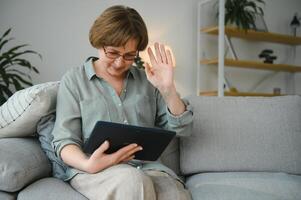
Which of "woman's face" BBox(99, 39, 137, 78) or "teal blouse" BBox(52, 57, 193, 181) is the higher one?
"woman's face" BBox(99, 39, 137, 78)

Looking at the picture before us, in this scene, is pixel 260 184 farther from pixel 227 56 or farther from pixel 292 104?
pixel 227 56

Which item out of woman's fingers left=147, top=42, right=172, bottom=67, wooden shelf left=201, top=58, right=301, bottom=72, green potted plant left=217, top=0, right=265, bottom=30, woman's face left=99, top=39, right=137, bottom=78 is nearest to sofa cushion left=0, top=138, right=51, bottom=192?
woman's face left=99, top=39, right=137, bottom=78

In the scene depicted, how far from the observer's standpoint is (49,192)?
0.95 metres

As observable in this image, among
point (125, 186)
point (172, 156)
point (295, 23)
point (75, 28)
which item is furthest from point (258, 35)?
point (125, 186)

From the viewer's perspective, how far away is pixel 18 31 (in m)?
2.59

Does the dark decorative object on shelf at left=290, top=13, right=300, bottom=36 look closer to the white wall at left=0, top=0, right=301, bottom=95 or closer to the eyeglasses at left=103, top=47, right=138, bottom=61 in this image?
the white wall at left=0, top=0, right=301, bottom=95

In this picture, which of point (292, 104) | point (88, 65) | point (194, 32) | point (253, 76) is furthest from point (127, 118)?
point (253, 76)

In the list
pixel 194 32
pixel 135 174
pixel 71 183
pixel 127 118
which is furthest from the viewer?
pixel 194 32

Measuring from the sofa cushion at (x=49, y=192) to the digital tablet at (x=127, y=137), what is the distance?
0.42ft

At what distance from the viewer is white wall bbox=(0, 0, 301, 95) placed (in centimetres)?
262

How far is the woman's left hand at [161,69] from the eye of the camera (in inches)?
42.8

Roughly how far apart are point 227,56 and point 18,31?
212 cm

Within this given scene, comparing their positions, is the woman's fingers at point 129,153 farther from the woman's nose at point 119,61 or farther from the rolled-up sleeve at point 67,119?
the woman's nose at point 119,61

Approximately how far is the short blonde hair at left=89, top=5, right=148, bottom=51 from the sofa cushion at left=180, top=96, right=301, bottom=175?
19.0 inches
